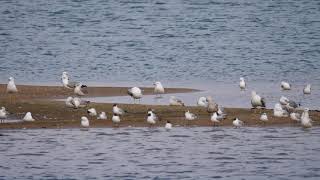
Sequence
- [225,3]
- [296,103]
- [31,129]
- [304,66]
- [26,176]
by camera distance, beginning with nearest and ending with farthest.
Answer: [26,176]
[31,129]
[296,103]
[304,66]
[225,3]

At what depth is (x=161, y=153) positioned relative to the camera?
2606 cm

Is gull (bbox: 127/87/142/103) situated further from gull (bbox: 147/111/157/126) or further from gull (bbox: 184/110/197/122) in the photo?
gull (bbox: 147/111/157/126)

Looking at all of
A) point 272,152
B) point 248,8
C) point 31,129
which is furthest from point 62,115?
point 248,8

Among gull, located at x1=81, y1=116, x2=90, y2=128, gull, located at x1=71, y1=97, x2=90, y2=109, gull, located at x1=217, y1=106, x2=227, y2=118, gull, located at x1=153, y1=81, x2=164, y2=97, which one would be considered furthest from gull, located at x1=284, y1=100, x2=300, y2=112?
gull, located at x1=81, y1=116, x2=90, y2=128

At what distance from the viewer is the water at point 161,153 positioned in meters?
23.8

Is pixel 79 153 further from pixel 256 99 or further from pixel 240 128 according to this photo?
pixel 256 99

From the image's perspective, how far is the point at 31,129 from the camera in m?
29.0

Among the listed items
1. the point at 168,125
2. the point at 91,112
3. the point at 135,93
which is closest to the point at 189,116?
the point at 168,125

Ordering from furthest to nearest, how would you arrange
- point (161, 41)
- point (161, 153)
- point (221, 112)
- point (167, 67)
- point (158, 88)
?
point (161, 41) → point (167, 67) → point (158, 88) → point (221, 112) → point (161, 153)

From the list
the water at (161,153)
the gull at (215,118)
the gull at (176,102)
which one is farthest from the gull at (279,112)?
the gull at (176,102)

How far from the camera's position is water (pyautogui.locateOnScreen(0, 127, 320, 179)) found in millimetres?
23750

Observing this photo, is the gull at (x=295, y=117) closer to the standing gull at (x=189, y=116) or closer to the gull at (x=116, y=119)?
the standing gull at (x=189, y=116)

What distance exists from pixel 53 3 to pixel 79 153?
67177 mm

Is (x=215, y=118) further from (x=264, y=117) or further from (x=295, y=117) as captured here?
(x=295, y=117)
